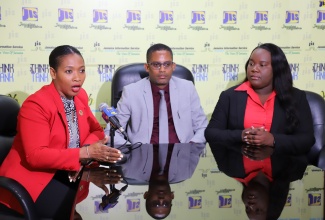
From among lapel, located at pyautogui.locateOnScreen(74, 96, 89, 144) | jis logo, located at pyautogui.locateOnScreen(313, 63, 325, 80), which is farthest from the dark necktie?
jis logo, located at pyautogui.locateOnScreen(313, 63, 325, 80)

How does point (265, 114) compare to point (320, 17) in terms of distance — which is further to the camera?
point (320, 17)

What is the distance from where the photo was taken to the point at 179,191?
1766mm

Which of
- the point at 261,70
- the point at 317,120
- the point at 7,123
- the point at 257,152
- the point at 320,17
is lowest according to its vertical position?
the point at 257,152

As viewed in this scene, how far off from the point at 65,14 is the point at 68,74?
84.2 inches

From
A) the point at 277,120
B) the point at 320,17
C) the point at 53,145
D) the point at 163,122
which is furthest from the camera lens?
the point at 320,17

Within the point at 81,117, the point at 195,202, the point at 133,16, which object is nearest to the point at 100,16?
the point at 133,16

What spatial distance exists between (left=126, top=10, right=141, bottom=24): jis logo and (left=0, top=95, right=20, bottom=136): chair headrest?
215 cm

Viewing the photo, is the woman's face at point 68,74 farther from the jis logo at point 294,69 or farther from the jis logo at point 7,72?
the jis logo at point 294,69

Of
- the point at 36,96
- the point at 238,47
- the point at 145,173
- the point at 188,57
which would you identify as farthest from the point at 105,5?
the point at 145,173

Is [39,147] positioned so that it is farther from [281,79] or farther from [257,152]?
[281,79]

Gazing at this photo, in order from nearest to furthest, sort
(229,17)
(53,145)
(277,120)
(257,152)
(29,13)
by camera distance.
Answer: (53,145) < (257,152) < (277,120) < (29,13) < (229,17)

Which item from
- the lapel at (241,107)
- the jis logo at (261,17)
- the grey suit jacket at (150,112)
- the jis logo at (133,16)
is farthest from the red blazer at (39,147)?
the jis logo at (261,17)

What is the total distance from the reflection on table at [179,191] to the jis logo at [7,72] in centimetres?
219

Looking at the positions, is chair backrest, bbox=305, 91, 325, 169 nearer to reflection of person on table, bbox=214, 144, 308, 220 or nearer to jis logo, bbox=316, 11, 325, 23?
reflection of person on table, bbox=214, 144, 308, 220
